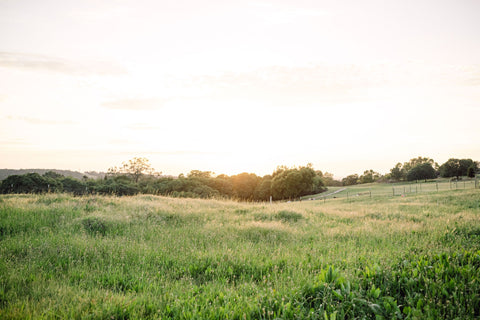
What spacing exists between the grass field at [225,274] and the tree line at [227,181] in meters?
47.6

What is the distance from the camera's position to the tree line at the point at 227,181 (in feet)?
189

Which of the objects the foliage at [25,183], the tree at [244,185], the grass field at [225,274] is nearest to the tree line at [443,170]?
the tree at [244,185]

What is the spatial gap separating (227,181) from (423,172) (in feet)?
226

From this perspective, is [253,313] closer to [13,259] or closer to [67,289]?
[67,289]

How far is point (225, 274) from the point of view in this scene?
5883 mm

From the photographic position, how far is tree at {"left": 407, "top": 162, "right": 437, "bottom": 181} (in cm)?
9050

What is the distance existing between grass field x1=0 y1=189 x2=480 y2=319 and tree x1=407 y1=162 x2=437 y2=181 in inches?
3836

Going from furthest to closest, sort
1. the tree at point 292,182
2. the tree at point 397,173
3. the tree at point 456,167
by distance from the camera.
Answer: the tree at point 397,173 → the tree at point 456,167 → the tree at point 292,182

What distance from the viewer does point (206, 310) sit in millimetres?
4082

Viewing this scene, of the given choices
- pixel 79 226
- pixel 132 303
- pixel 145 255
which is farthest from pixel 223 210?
pixel 132 303

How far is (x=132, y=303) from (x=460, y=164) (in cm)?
11573

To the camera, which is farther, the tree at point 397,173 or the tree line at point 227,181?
the tree at point 397,173

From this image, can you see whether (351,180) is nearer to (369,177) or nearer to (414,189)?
(369,177)

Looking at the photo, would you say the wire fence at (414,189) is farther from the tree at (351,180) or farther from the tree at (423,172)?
the tree at (351,180)
